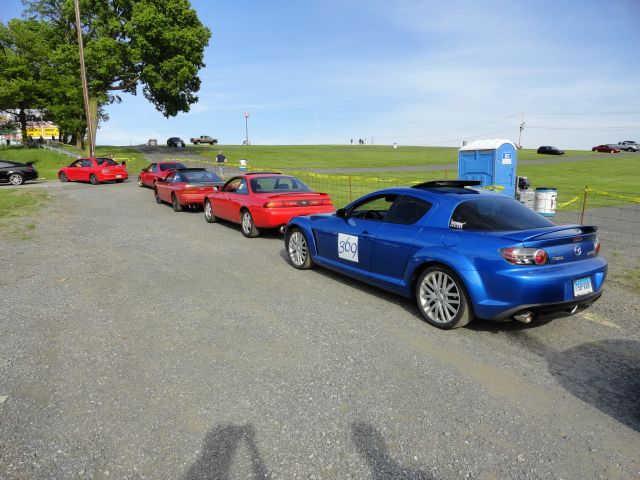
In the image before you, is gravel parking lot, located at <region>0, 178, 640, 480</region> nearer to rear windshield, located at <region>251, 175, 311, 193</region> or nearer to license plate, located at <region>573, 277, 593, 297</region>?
license plate, located at <region>573, 277, 593, 297</region>

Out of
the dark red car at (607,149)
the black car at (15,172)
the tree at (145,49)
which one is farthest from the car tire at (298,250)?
the dark red car at (607,149)

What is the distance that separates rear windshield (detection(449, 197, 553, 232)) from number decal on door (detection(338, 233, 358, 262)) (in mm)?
Answer: 1438

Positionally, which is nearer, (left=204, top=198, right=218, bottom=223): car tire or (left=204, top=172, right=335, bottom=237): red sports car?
(left=204, top=172, right=335, bottom=237): red sports car

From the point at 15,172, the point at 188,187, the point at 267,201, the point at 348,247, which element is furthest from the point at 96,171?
the point at 348,247

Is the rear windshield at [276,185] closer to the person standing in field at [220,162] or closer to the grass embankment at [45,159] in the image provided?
the person standing in field at [220,162]

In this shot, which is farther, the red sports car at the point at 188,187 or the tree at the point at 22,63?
the tree at the point at 22,63

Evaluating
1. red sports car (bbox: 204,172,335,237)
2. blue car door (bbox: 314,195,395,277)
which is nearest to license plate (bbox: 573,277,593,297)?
blue car door (bbox: 314,195,395,277)

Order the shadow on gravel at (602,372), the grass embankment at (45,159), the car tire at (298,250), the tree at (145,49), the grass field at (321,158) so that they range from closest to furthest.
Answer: the shadow on gravel at (602,372) < the car tire at (298,250) < the grass embankment at (45,159) < the tree at (145,49) < the grass field at (321,158)

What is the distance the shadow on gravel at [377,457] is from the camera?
262cm

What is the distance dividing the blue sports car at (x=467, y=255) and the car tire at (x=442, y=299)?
10 millimetres

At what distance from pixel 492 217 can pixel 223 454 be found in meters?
3.51

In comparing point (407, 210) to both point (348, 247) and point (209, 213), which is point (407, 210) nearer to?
point (348, 247)

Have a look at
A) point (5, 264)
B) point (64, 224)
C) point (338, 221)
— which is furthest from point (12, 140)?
point (338, 221)

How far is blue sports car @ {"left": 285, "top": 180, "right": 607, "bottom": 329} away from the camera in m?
4.19
